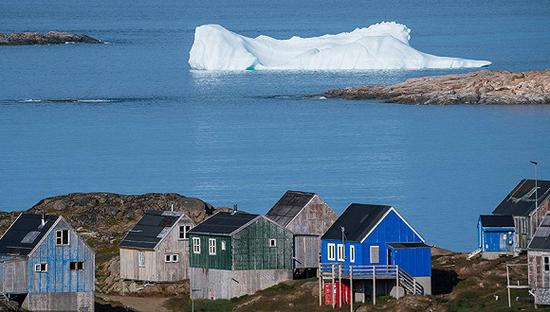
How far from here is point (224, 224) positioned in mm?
54094

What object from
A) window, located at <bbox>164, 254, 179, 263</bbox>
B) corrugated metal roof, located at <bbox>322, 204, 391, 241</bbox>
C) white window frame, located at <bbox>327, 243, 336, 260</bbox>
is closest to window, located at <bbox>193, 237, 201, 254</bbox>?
window, located at <bbox>164, 254, 179, 263</bbox>

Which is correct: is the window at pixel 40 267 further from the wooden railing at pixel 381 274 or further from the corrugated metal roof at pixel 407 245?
the corrugated metal roof at pixel 407 245

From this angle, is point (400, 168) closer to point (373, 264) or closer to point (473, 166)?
point (473, 166)

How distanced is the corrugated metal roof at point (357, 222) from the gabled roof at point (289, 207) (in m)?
3.27

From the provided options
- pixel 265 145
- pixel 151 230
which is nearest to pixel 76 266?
pixel 151 230

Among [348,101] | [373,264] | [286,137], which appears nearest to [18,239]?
[373,264]

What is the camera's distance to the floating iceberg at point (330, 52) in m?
155

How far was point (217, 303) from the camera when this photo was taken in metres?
52.5

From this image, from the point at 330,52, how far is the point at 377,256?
108 m

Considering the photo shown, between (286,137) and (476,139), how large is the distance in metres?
11.8

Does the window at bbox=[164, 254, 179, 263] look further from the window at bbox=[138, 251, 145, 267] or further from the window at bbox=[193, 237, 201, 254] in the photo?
the window at bbox=[193, 237, 201, 254]

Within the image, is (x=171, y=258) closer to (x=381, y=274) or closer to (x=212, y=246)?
(x=212, y=246)

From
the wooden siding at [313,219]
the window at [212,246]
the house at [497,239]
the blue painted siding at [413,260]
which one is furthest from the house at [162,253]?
the house at [497,239]

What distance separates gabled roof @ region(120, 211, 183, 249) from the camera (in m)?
55.7
